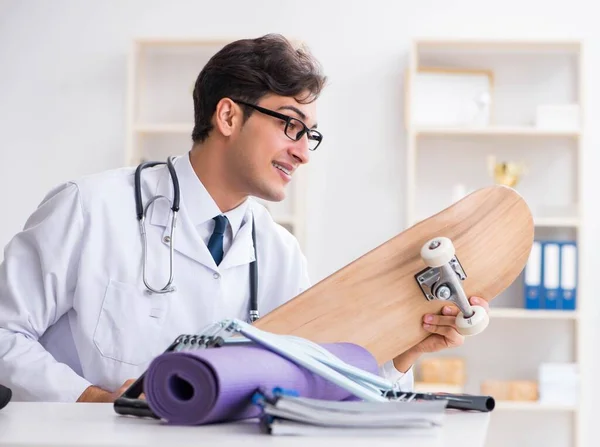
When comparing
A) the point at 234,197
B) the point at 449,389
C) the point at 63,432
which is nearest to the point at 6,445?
the point at 63,432

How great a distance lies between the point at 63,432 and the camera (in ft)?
2.91

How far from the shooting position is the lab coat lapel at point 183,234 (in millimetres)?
1837

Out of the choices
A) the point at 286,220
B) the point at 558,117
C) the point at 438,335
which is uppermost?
the point at 558,117

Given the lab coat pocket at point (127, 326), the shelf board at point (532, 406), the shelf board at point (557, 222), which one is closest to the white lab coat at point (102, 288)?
the lab coat pocket at point (127, 326)

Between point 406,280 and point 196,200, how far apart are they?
0.47 metres

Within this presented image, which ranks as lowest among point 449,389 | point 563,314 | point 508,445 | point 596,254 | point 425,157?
point 508,445

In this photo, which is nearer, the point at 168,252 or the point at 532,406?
the point at 168,252

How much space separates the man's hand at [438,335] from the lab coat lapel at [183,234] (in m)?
0.43

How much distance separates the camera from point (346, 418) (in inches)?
35.5

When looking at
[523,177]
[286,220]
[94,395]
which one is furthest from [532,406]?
[94,395]

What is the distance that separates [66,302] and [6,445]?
0.97m

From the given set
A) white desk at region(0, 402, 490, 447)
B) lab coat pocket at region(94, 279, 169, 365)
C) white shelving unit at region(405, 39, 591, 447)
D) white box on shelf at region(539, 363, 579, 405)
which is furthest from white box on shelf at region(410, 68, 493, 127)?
white desk at region(0, 402, 490, 447)

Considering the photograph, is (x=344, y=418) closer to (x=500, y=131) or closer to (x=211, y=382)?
(x=211, y=382)

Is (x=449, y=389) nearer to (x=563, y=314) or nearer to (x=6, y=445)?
(x=563, y=314)
